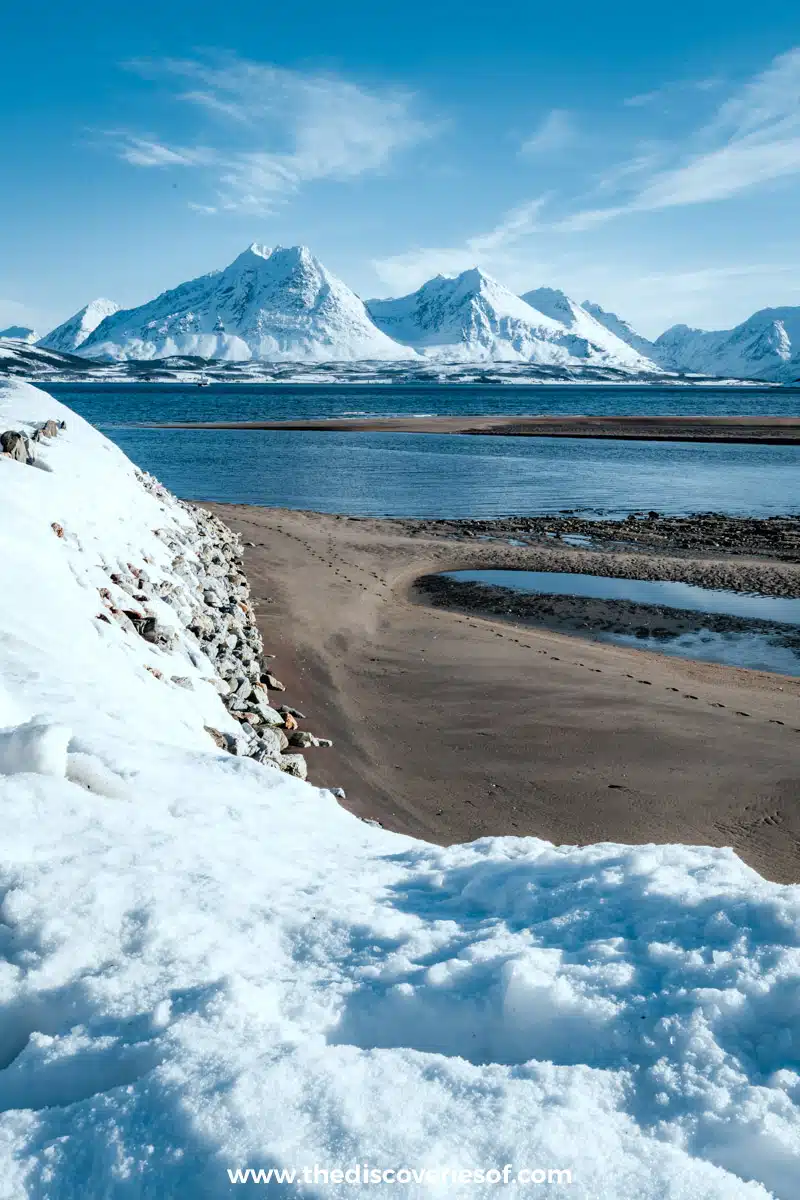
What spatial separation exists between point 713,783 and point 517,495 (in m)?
29.0

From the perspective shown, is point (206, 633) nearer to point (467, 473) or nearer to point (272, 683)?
point (272, 683)

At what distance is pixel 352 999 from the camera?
3.59 m

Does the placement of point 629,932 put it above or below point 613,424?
below

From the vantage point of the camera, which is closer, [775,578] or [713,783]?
[713,783]

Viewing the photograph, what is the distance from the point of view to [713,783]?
9.20 meters

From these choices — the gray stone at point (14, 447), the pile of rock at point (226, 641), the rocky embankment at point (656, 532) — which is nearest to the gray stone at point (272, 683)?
the pile of rock at point (226, 641)

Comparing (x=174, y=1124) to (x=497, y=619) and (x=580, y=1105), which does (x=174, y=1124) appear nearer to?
(x=580, y=1105)

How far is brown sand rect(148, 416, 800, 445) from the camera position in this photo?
68125 millimetres

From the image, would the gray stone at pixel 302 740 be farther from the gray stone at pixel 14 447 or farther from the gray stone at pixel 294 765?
the gray stone at pixel 14 447

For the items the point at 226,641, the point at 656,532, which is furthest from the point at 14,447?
the point at 656,532

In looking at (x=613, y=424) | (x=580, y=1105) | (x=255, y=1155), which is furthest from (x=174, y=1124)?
(x=613, y=424)

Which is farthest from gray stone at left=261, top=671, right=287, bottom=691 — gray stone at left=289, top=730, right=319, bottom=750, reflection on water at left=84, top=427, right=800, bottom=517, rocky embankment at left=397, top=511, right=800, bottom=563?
reflection on water at left=84, top=427, right=800, bottom=517

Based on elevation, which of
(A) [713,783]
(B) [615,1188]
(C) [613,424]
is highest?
(C) [613,424]

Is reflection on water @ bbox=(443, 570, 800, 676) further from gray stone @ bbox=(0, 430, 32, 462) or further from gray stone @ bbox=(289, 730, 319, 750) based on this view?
gray stone @ bbox=(0, 430, 32, 462)
